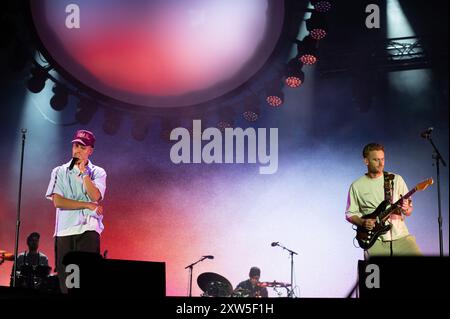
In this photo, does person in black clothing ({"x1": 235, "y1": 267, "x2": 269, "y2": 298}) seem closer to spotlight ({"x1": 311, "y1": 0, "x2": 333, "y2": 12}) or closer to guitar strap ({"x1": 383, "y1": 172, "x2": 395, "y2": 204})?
guitar strap ({"x1": 383, "y1": 172, "x2": 395, "y2": 204})

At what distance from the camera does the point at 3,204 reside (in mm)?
5656

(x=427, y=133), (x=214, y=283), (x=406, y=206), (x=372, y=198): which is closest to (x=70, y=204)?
(x=214, y=283)

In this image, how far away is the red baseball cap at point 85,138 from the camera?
5.05 meters

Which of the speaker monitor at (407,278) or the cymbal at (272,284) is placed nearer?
the speaker monitor at (407,278)


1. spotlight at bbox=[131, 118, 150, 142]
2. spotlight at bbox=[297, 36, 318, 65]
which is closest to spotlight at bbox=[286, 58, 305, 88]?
spotlight at bbox=[297, 36, 318, 65]

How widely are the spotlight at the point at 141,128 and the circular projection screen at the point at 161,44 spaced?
159mm

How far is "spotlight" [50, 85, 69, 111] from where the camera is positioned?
18.6 ft

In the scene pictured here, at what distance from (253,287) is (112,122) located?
200 centimetres

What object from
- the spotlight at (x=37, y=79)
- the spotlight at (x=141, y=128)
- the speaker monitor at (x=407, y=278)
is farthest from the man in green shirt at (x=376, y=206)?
the spotlight at (x=37, y=79)

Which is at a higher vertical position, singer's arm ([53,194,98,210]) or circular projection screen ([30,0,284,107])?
circular projection screen ([30,0,284,107])

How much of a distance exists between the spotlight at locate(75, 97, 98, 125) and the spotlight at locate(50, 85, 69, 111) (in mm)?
165

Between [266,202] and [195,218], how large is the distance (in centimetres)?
68

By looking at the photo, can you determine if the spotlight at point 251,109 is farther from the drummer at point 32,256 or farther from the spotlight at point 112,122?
the drummer at point 32,256
